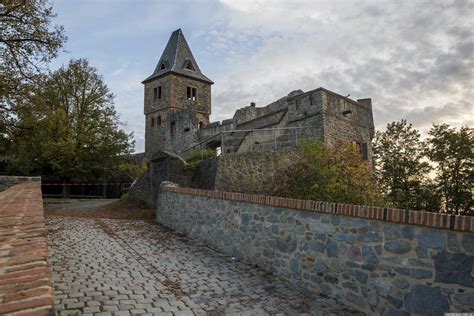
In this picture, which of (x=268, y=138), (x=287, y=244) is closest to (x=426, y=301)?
(x=287, y=244)

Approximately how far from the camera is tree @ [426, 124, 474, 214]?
902 inches

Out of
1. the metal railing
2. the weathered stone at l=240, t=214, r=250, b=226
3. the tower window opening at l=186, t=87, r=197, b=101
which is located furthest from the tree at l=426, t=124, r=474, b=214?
the tower window opening at l=186, t=87, r=197, b=101

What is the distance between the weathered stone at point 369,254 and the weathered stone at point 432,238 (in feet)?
2.15

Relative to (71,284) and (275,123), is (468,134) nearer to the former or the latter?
(275,123)

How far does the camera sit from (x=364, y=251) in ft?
14.5

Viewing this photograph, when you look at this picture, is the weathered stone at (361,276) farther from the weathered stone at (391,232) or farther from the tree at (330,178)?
the tree at (330,178)

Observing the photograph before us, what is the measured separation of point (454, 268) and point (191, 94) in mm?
38111

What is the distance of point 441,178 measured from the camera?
2425 centimetres

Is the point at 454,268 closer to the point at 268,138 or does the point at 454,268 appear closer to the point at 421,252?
the point at 421,252

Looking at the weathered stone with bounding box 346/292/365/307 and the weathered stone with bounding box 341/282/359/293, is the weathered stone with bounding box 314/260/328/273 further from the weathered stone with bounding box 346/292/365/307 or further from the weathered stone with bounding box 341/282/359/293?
the weathered stone with bounding box 346/292/365/307

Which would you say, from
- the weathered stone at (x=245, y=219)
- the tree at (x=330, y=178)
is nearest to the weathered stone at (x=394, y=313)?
the weathered stone at (x=245, y=219)

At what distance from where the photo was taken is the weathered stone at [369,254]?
14.1ft

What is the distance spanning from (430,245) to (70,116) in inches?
1030

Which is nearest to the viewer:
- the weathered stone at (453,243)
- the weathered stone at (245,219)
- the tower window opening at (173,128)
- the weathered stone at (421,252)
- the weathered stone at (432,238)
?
the weathered stone at (453,243)
